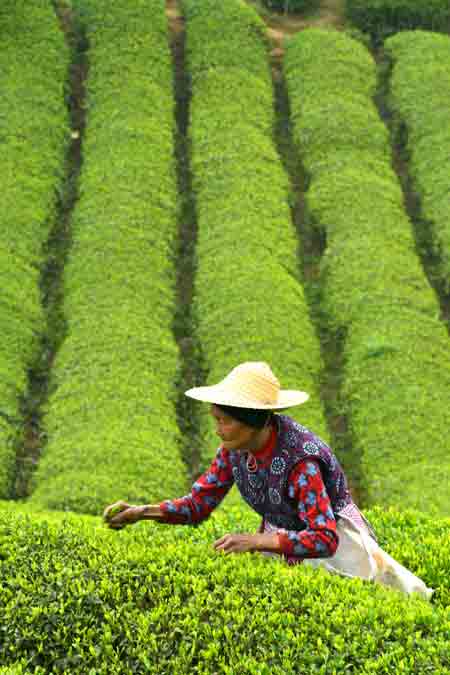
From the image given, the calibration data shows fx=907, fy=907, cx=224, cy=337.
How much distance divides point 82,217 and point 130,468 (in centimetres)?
671

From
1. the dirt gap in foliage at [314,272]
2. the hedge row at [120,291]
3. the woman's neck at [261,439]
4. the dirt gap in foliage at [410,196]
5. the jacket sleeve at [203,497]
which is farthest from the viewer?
the dirt gap in foliage at [410,196]

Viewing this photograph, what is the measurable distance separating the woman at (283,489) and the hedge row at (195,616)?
0.17 meters

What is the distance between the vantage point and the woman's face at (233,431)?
4707 millimetres

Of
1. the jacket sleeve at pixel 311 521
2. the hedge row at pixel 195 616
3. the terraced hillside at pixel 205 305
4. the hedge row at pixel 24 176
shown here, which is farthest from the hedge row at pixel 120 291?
the jacket sleeve at pixel 311 521

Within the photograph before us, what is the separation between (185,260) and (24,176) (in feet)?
11.3

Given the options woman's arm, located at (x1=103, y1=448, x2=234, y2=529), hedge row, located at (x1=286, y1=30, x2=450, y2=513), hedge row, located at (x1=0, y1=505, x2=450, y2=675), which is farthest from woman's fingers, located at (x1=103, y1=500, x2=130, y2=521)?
hedge row, located at (x1=286, y1=30, x2=450, y2=513)

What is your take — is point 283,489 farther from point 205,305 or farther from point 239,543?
point 205,305

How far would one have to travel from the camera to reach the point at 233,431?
471cm

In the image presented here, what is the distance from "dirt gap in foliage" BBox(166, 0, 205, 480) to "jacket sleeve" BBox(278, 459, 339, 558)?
740 centimetres

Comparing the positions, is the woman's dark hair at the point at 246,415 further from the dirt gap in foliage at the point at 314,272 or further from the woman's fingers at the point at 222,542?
the dirt gap in foliage at the point at 314,272

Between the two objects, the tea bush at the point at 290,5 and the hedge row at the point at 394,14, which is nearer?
the hedge row at the point at 394,14

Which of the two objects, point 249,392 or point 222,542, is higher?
point 249,392

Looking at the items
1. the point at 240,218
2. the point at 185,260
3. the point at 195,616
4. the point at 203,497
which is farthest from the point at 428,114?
the point at 195,616

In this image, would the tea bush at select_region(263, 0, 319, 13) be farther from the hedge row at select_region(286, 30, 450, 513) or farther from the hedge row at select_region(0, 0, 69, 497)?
the hedge row at select_region(0, 0, 69, 497)
